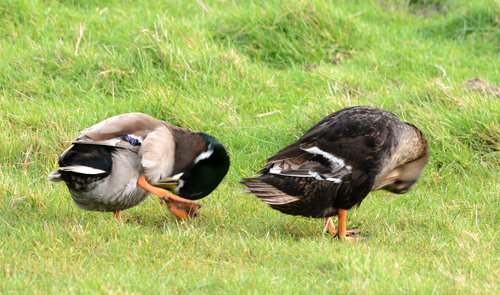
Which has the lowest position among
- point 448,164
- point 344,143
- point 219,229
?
point 448,164

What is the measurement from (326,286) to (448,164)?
2443 millimetres

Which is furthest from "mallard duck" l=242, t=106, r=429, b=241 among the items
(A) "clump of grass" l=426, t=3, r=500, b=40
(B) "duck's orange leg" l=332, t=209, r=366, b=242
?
(A) "clump of grass" l=426, t=3, r=500, b=40

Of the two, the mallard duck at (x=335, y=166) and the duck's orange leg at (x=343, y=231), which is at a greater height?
the mallard duck at (x=335, y=166)

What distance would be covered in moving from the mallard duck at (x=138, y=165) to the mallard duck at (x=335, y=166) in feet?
1.52

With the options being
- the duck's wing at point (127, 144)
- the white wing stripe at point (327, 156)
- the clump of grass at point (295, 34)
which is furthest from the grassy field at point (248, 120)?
the white wing stripe at point (327, 156)

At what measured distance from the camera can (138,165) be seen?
4289mm

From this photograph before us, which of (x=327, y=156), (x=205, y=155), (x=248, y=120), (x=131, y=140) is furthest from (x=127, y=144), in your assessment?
(x=248, y=120)

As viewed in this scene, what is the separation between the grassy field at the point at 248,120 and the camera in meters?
3.64

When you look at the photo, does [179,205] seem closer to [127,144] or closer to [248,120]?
[127,144]

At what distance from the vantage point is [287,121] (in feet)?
19.6

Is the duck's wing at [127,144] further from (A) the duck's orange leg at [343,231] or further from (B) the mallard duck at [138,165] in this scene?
(A) the duck's orange leg at [343,231]

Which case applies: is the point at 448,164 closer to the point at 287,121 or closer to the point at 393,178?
the point at 393,178

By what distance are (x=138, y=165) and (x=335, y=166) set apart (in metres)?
1.24

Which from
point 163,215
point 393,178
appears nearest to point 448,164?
point 393,178
